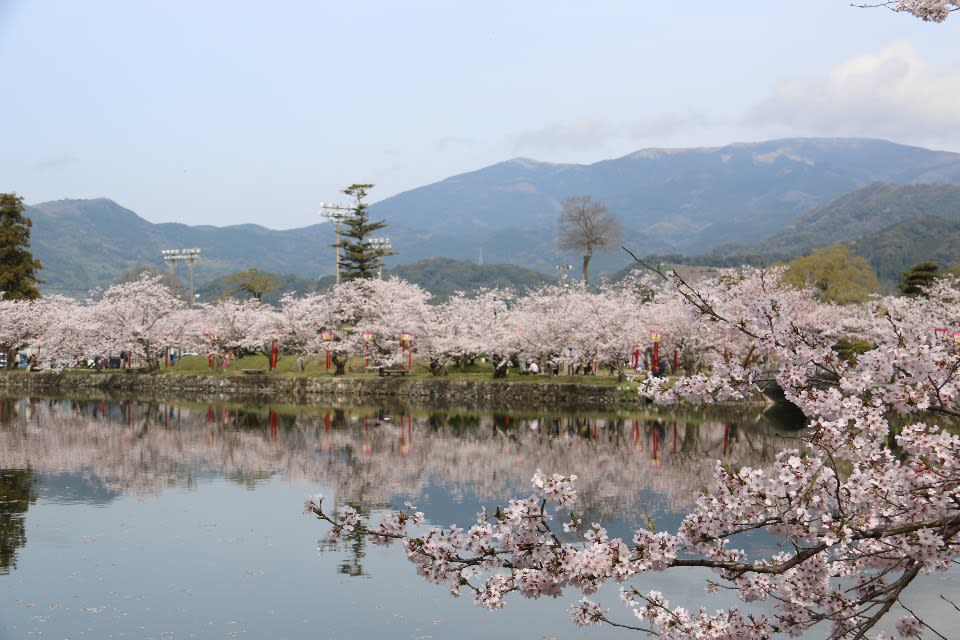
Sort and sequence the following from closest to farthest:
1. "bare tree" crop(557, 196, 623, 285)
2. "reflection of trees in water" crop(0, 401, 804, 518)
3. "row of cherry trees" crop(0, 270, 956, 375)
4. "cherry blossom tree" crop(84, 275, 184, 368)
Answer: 1. "reflection of trees in water" crop(0, 401, 804, 518)
2. "row of cherry trees" crop(0, 270, 956, 375)
3. "cherry blossom tree" crop(84, 275, 184, 368)
4. "bare tree" crop(557, 196, 623, 285)

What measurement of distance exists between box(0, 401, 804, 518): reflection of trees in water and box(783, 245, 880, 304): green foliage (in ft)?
93.0

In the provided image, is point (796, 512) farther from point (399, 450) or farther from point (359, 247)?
point (359, 247)

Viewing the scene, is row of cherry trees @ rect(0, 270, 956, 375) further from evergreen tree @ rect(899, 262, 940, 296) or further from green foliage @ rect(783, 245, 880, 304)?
green foliage @ rect(783, 245, 880, 304)

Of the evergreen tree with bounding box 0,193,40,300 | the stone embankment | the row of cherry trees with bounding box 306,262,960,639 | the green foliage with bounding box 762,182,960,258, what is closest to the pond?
the row of cherry trees with bounding box 306,262,960,639

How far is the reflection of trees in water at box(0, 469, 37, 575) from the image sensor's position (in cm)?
1190

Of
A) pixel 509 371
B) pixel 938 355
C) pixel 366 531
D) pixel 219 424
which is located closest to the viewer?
pixel 938 355

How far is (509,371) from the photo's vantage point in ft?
134

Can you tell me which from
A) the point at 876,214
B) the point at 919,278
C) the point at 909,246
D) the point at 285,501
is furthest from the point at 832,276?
the point at 876,214

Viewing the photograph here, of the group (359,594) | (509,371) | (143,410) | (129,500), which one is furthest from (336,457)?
(509,371)

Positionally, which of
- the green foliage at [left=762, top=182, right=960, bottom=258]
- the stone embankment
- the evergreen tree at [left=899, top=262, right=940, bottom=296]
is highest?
the green foliage at [left=762, top=182, right=960, bottom=258]

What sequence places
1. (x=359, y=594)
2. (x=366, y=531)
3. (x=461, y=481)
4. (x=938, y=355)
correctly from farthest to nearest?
(x=461, y=481) < (x=359, y=594) < (x=366, y=531) < (x=938, y=355)

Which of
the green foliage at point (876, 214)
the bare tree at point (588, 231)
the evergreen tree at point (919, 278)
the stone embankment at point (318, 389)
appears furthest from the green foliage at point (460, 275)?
the stone embankment at point (318, 389)

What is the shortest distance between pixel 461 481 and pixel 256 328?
1174 inches

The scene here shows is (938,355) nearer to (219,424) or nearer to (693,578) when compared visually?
(693,578)
